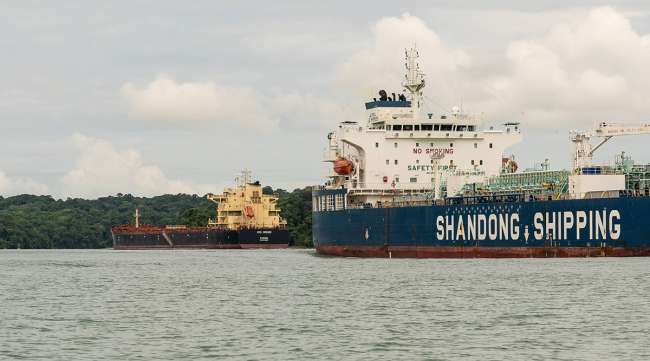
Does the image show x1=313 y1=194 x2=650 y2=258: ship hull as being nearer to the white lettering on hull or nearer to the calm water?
the white lettering on hull

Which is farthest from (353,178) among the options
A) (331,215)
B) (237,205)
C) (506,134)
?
(237,205)

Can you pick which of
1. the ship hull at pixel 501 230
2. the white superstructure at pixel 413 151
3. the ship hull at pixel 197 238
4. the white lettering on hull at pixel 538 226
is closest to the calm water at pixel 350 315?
the ship hull at pixel 501 230

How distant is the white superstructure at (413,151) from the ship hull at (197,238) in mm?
52900

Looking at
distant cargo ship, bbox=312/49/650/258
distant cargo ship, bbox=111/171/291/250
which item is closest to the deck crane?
distant cargo ship, bbox=312/49/650/258

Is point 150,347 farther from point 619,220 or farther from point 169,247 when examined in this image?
point 169,247

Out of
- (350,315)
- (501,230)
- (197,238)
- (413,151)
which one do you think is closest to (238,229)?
(197,238)

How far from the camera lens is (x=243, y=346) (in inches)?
1234

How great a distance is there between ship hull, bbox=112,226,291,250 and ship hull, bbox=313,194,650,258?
51.4 metres

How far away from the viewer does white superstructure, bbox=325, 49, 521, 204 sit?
77.2m

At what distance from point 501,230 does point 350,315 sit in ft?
86.7

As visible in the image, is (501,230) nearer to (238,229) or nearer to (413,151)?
(413,151)

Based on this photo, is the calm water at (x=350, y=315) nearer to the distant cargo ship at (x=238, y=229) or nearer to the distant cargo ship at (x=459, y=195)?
the distant cargo ship at (x=459, y=195)

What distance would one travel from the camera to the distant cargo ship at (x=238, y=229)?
13150cm

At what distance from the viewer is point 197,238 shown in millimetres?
137750
